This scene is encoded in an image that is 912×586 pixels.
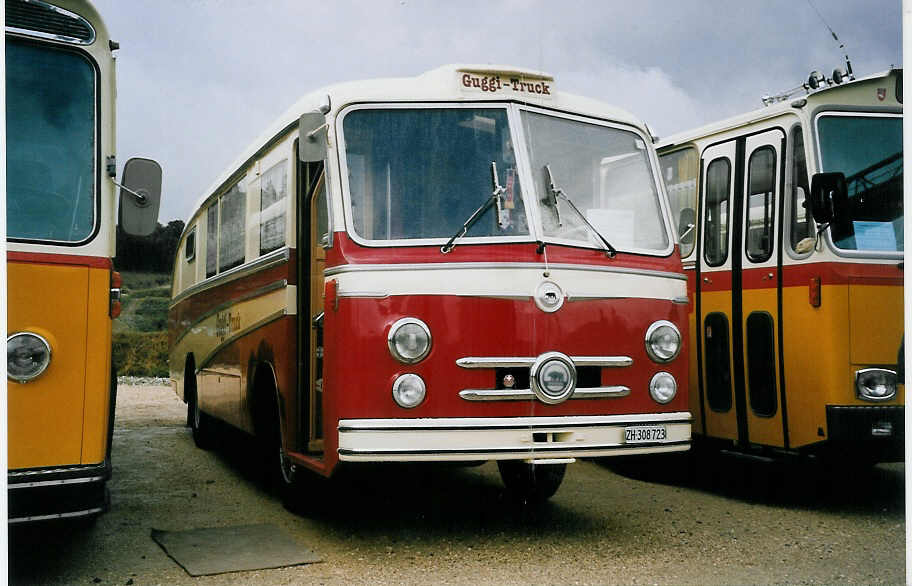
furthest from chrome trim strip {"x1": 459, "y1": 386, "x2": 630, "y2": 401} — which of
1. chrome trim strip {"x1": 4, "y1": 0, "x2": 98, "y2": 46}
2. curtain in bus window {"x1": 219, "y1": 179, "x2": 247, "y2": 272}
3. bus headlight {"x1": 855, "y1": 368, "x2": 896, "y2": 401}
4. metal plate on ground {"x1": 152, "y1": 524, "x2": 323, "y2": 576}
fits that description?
curtain in bus window {"x1": 219, "y1": 179, "x2": 247, "y2": 272}

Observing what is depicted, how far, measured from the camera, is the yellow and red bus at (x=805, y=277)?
Result: 6766mm

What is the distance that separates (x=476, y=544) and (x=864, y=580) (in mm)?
2187

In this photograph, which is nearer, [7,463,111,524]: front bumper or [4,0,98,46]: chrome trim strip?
[7,463,111,524]: front bumper

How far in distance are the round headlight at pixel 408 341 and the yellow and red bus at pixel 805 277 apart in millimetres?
2966

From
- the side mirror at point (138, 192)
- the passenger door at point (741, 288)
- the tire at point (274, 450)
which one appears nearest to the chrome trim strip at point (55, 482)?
the side mirror at point (138, 192)

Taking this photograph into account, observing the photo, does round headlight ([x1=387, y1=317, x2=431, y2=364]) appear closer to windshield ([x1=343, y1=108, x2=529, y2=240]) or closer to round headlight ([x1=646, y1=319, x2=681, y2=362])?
windshield ([x1=343, y1=108, x2=529, y2=240])

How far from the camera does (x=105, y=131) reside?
16.5 ft

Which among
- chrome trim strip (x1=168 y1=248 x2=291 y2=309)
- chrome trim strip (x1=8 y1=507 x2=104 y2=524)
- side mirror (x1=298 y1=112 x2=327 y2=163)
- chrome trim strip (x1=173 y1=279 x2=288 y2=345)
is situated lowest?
chrome trim strip (x1=8 y1=507 x2=104 y2=524)

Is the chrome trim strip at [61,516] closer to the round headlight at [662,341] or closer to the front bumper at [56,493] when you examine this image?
the front bumper at [56,493]

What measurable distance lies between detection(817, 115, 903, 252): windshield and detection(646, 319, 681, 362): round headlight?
1582 millimetres

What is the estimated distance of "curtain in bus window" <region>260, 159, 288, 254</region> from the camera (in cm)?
709

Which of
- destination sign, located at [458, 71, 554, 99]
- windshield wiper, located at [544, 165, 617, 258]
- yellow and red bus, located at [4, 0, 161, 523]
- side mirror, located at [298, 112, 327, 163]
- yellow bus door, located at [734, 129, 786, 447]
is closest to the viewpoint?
yellow and red bus, located at [4, 0, 161, 523]

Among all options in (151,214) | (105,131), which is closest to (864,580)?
(151,214)

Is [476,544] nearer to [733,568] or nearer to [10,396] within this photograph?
[733,568]
